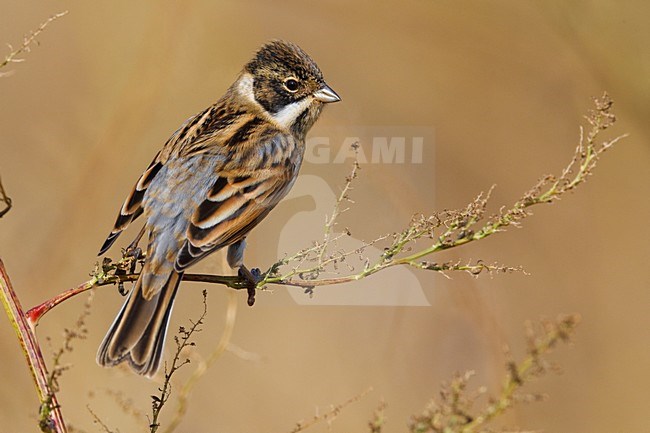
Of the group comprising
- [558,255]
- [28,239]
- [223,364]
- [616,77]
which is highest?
[616,77]

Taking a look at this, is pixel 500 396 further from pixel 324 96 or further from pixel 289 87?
pixel 289 87

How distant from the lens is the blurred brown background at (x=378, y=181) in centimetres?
562

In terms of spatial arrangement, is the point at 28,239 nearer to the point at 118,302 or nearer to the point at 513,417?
the point at 118,302

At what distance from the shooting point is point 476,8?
6668mm

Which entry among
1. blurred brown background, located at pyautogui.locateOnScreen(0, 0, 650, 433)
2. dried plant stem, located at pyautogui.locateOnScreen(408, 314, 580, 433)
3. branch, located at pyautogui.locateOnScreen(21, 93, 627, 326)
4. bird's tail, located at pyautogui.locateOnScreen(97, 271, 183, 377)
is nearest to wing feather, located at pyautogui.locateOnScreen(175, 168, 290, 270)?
bird's tail, located at pyautogui.locateOnScreen(97, 271, 183, 377)

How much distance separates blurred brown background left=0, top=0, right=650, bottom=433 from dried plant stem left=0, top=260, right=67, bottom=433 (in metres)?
3.13

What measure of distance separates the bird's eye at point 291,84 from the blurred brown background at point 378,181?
0.85 meters

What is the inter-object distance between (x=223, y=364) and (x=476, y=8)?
3190 millimetres

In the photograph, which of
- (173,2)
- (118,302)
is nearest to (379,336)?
(118,302)

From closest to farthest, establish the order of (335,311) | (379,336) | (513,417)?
(513,417) < (379,336) < (335,311)

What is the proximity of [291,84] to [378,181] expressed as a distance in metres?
1.19

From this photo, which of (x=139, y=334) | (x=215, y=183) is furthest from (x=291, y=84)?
(x=139, y=334)

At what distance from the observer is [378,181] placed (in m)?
5.54

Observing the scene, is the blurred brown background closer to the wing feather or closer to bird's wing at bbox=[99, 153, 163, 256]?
Result: the wing feather
